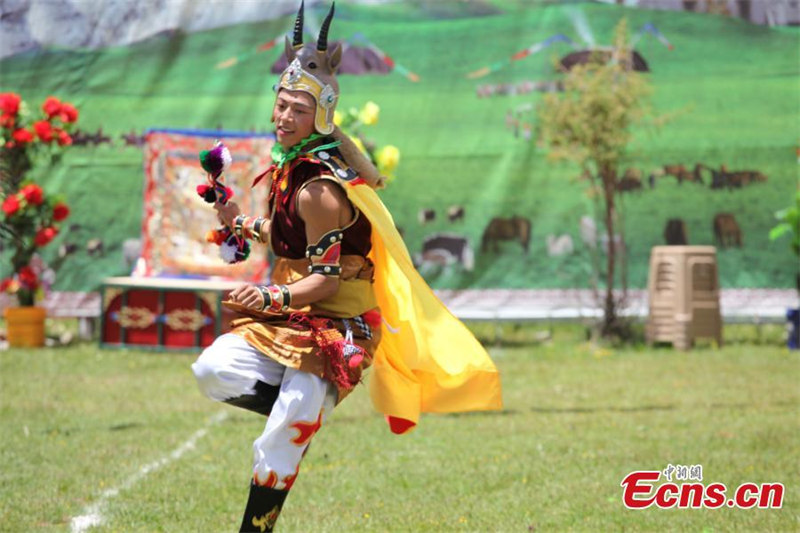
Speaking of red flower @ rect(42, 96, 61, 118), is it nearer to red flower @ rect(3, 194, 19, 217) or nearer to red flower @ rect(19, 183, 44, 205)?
red flower @ rect(19, 183, 44, 205)

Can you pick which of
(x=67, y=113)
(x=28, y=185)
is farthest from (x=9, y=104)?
(x=28, y=185)

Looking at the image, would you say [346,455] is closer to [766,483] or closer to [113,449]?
[113,449]

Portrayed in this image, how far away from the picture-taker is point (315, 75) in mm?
4609

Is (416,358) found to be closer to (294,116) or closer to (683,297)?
(294,116)

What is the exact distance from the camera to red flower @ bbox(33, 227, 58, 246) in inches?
496

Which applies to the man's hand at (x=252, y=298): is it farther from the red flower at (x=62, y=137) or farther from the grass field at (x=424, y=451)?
the red flower at (x=62, y=137)

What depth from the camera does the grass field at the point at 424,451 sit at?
5809 millimetres

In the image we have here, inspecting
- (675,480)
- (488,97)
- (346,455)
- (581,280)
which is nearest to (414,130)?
(488,97)

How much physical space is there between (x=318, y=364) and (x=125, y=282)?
852 centimetres

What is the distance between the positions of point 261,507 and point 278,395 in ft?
1.32

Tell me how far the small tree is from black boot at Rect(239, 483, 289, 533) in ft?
29.6

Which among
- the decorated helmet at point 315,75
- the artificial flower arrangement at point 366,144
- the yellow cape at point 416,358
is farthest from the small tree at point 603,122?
the decorated helmet at point 315,75

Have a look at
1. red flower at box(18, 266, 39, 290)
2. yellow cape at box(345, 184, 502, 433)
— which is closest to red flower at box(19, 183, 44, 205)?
red flower at box(18, 266, 39, 290)

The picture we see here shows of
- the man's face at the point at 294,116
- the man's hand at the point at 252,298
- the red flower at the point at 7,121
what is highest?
the man's face at the point at 294,116
